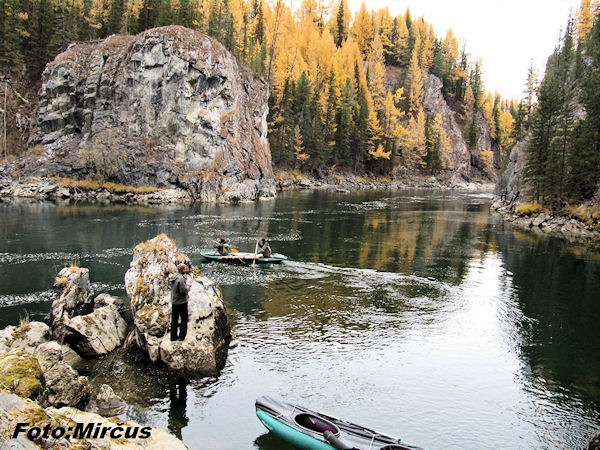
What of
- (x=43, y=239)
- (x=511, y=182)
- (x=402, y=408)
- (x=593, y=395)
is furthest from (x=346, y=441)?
(x=511, y=182)

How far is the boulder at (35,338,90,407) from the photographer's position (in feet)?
41.0

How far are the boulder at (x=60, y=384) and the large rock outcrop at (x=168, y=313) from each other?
3.21 meters

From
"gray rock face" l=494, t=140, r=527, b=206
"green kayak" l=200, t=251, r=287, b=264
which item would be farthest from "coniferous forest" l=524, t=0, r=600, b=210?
"green kayak" l=200, t=251, r=287, b=264

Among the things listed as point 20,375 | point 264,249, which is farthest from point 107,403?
point 264,249

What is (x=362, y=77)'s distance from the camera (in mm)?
117562

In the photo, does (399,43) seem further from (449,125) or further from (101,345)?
(101,345)

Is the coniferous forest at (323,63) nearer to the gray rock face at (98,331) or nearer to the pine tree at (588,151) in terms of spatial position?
the pine tree at (588,151)

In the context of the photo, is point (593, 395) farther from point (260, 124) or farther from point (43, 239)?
point (260, 124)

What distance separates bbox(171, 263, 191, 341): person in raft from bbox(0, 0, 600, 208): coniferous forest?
50545 mm

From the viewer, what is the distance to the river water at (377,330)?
1447 centimetres

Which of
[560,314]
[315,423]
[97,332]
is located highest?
[97,332]

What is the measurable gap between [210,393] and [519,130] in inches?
3366

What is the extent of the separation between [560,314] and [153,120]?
64.0 meters

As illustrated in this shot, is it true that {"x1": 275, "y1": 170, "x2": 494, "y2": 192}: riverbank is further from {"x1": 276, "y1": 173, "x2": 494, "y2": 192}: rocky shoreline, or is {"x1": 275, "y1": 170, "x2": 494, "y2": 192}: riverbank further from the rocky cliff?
the rocky cliff
